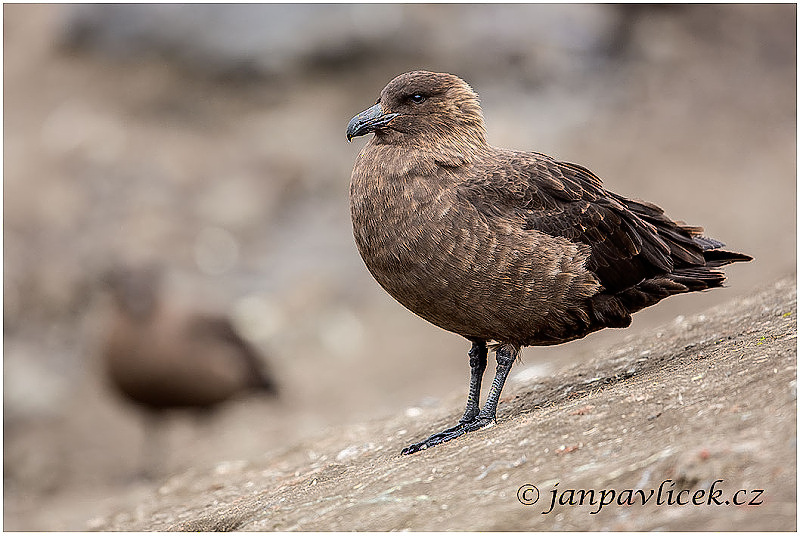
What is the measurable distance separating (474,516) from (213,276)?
30.5 ft

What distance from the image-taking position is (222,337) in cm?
873

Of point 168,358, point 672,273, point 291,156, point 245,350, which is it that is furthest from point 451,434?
point 291,156

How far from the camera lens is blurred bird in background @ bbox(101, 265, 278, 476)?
8.35 metres

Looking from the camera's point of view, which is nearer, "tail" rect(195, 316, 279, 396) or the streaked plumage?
the streaked plumage

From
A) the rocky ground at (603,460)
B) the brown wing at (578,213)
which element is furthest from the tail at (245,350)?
the brown wing at (578,213)

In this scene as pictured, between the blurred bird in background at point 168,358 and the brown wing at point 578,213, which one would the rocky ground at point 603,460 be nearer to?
the brown wing at point 578,213

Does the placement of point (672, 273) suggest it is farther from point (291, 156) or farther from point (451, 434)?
point (291, 156)

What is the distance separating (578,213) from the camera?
14.7 feet

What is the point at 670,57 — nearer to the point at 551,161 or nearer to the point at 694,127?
the point at 694,127

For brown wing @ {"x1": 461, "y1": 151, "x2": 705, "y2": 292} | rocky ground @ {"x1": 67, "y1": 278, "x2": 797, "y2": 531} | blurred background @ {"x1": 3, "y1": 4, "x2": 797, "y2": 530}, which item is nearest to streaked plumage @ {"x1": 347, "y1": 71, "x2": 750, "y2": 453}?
brown wing @ {"x1": 461, "y1": 151, "x2": 705, "y2": 292}

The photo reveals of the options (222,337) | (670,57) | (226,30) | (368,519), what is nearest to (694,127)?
(670,57)

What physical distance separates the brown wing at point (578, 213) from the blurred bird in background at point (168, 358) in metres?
4.67

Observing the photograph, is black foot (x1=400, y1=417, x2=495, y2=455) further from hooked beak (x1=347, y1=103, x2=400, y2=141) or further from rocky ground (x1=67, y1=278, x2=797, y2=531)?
hooked beak (x1=347, y1=103, x2=400, y2=141)

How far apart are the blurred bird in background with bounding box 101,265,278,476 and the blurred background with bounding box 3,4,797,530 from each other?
0.66 meters
